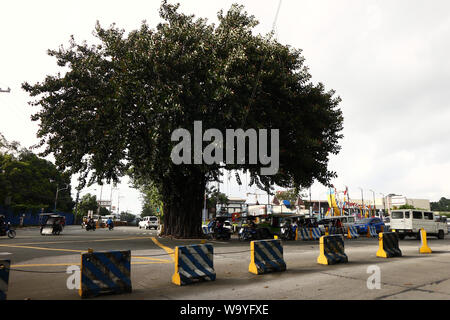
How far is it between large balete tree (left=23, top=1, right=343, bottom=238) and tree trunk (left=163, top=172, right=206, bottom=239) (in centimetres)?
7

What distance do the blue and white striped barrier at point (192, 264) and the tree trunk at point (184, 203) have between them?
12.5 metres

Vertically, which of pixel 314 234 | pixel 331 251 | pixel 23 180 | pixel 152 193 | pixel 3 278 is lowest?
pixel 314 234

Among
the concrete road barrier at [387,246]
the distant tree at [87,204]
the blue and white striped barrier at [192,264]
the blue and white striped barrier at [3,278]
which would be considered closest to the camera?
the blue and white striped barrier at [3,278]

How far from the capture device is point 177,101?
15.4 m

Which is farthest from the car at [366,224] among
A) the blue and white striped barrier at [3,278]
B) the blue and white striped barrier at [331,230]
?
the blue and white striped barrier at [3,278]

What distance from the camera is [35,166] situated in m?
54.8

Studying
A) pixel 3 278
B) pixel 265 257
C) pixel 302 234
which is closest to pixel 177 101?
pixel 265 257

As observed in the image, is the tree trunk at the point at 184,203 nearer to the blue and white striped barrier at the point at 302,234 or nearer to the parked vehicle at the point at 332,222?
the blue and white striped barrier at the point at 302,234

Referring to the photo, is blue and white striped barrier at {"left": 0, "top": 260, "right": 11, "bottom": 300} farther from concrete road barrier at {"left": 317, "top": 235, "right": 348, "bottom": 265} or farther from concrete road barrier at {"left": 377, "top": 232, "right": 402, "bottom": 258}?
concrete road barrier at {"left": 377, "top": 232, "right": 402, "bottom": 258}

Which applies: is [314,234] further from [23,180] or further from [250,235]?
[23,180]

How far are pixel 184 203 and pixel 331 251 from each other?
1219 centimetres

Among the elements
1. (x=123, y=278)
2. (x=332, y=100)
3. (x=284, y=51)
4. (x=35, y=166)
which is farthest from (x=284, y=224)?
(x=35, y=166)

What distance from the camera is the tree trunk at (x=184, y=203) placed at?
65.5 feet
